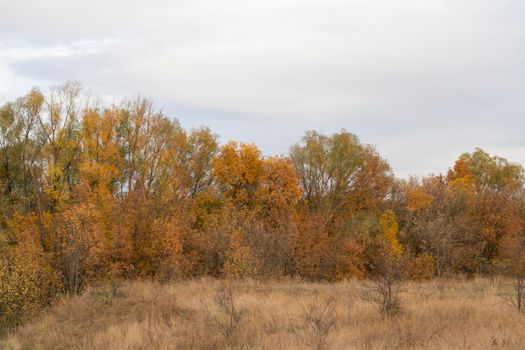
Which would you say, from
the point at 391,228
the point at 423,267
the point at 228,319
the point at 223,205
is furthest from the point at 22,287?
the point at 391,228

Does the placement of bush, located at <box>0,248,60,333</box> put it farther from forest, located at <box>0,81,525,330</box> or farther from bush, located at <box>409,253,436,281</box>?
bush, located at <box>409,253,436,281</box>

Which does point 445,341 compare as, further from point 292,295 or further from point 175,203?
point 175,203

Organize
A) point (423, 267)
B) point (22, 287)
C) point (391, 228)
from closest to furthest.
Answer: point (22, 287) < point (423, 267) < point (391, 228)

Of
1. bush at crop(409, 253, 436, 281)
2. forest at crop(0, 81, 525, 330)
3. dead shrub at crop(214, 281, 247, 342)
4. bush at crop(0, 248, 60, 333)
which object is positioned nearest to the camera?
dead shrub at crop(214, 281, 247, 342)

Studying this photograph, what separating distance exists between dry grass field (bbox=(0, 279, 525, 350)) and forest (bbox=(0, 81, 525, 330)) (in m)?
8.00

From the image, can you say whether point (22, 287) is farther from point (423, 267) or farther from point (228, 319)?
point (423, 267)

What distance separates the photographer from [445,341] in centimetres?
1307

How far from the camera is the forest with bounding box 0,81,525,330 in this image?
35.5m

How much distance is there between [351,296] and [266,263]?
12117 mm

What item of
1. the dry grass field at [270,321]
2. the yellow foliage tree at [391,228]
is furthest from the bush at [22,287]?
the yellow foliage tree at [391,228]

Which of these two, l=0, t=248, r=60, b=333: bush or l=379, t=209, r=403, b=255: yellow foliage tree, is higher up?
l=379, t=209, r=403, b=255: yellow foliage tree

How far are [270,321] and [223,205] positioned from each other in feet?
95.2

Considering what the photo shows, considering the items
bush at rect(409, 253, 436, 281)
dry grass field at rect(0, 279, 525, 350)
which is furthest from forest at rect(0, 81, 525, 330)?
dry grass field at rect(0, 279, 525, 350)

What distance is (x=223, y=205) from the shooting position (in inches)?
1807
